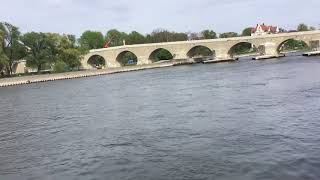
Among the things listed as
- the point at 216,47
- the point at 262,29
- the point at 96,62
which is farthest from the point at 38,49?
the point at 262,29

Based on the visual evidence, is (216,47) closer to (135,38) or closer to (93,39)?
(135,38)

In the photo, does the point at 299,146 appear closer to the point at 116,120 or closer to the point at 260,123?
the point at 260,123

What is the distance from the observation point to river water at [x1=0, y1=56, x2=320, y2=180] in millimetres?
14375

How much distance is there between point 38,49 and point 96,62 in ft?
109

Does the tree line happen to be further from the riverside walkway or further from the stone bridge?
the stone bridge

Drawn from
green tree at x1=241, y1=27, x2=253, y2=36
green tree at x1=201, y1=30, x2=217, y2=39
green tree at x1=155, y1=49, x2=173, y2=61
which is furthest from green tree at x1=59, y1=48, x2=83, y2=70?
green tree at x1=241, y1=27, x2=253, y2=36

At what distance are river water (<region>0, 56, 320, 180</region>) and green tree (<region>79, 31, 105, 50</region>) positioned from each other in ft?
324

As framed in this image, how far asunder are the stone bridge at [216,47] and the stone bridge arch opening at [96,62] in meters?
1.31

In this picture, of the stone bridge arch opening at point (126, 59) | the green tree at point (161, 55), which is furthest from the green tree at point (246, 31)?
the green tree at point (161, 55)

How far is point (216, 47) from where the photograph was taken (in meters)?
94.4

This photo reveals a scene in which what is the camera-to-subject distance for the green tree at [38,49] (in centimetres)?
8000

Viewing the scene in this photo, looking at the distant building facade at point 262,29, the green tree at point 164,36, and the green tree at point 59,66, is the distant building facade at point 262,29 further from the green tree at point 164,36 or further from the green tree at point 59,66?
the green tree at point 59,66

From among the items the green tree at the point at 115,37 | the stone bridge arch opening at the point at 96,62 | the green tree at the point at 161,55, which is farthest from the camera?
the green tree at the point at 115,37

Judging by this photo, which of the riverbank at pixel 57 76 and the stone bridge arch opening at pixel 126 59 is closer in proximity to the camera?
the riverbank at pixel 57 76
